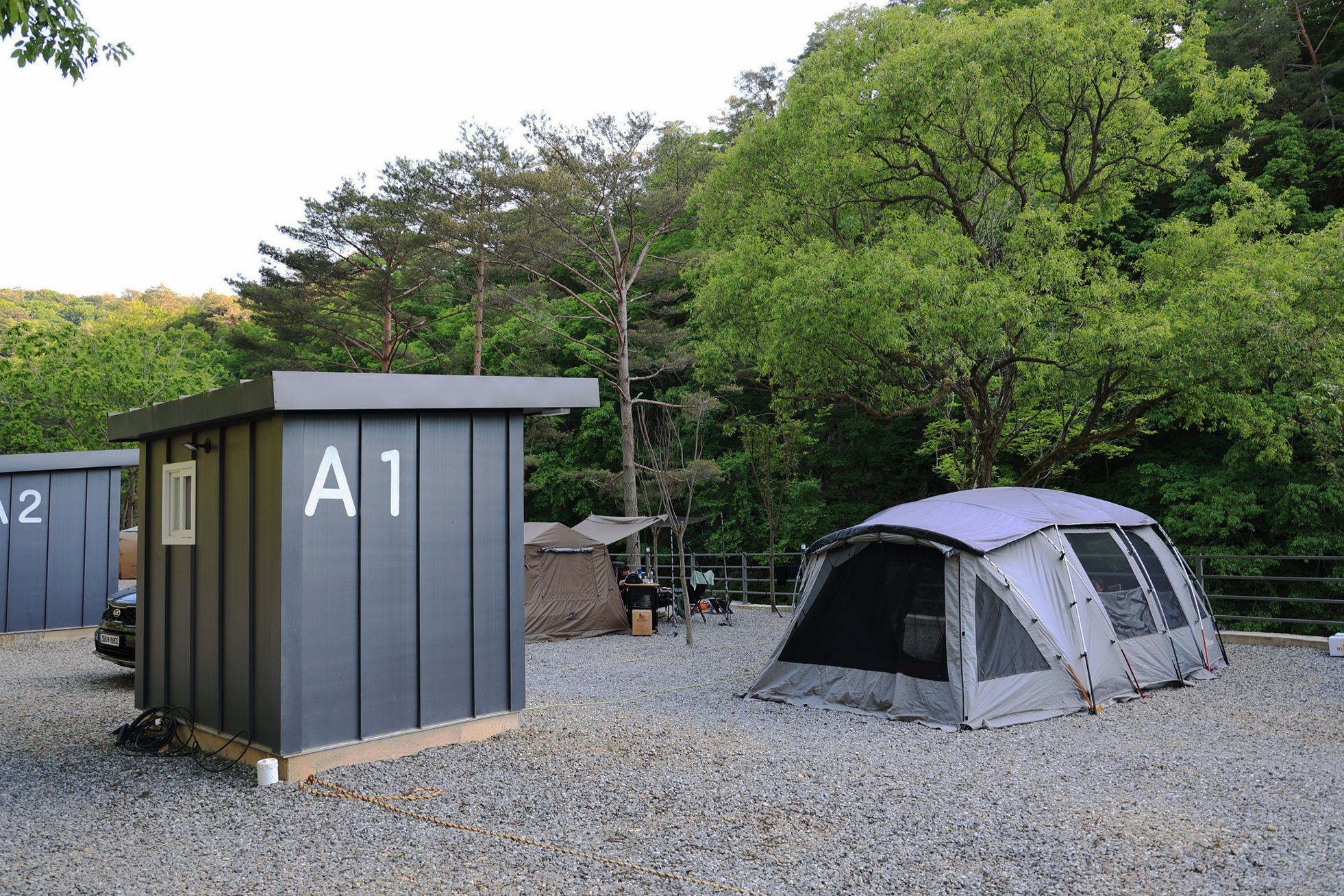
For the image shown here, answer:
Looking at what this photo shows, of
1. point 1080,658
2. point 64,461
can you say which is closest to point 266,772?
point 1080,658

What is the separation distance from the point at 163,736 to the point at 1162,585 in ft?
27.1

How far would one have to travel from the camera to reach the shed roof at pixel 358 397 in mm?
5117

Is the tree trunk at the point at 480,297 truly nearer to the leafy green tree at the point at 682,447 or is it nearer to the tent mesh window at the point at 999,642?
the leafy green tree at the point at 682,447

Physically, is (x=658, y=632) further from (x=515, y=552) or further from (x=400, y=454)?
(x=400, y=454)

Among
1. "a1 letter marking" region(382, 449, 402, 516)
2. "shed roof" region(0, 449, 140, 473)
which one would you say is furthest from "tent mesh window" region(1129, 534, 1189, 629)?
"shed roof" region(0, 449, 140, 473)

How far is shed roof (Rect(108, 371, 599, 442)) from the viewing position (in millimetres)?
5117

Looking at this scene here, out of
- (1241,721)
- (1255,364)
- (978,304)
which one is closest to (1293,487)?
(1255,364)

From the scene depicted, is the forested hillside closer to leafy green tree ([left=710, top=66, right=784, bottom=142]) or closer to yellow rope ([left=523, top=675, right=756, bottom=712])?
leafy green tree ([left=710, top=66, right=784, bottom=142])

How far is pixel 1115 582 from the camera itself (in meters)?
7.64

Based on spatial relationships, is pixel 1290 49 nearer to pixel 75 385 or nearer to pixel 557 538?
pixel 557 538

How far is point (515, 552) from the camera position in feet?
20.3

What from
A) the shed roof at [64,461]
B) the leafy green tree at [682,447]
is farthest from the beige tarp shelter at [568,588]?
the shed roof at [64,461]

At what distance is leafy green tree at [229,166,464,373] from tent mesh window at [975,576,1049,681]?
16.0 metres

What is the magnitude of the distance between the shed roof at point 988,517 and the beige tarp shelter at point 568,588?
18.9 ft
